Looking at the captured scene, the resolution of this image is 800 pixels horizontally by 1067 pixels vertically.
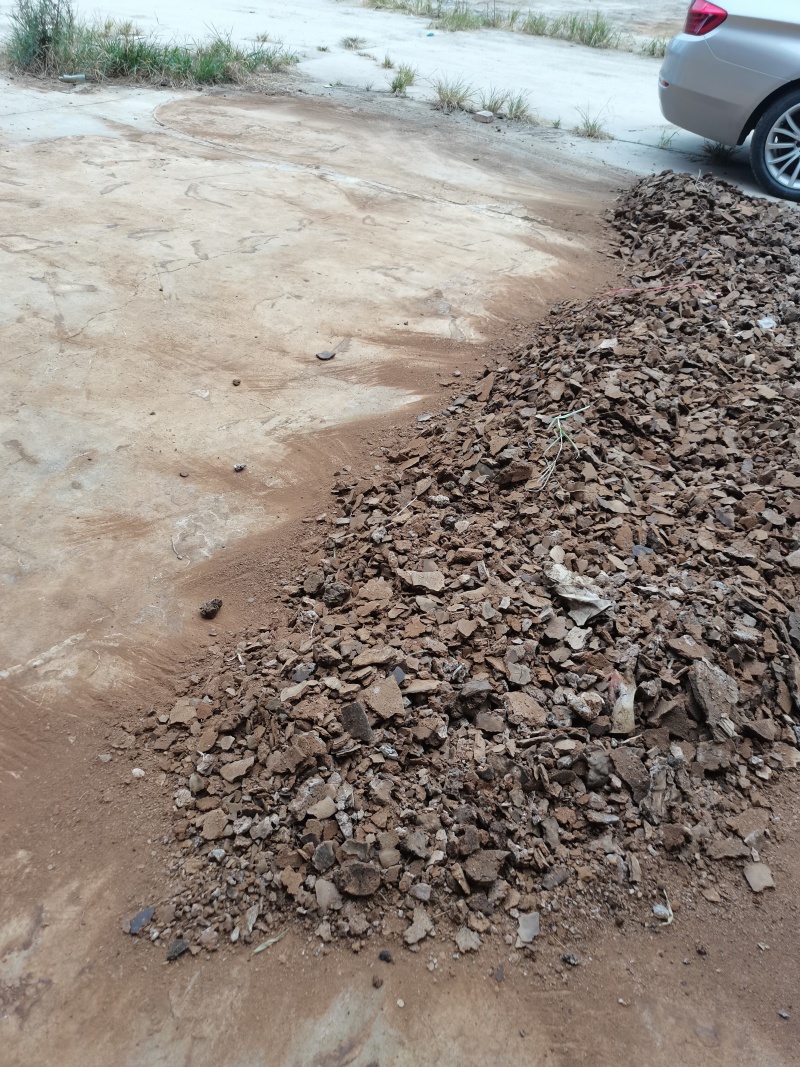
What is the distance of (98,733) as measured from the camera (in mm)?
2793

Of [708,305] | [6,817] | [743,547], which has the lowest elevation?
[6,817]

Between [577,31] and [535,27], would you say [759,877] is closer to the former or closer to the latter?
[577,31]

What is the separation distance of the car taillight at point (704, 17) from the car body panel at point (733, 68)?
A: 4 cm

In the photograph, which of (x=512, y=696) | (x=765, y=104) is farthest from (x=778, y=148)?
(x=512, y=696)

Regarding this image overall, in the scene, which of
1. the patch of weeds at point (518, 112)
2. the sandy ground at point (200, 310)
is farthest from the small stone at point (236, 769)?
the patch of weeds at point (518, 112)

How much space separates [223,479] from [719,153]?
732cm

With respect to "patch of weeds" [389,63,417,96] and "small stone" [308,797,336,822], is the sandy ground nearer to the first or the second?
"small stone" [308,797,336,822]

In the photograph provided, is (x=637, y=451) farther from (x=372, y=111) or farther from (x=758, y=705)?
(x=372, y=111)

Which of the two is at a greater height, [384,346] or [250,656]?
[384,346]

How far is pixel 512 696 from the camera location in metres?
2.70

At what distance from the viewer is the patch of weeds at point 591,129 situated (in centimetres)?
900

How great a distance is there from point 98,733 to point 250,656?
0.60m

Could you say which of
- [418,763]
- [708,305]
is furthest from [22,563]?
[708,305]

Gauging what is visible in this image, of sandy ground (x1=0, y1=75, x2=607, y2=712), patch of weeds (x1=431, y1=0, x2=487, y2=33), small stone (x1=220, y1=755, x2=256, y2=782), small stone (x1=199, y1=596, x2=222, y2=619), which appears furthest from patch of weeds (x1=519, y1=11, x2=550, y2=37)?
small stone (x1=220, y1=755, x2=256, y2=782)
